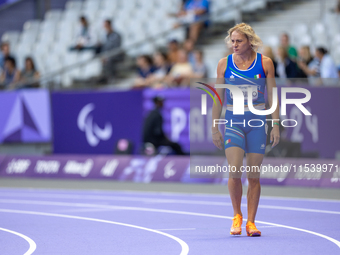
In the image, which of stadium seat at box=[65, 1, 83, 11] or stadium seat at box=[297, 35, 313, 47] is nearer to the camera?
stadium seat at box=[297, 35, 313, 47]

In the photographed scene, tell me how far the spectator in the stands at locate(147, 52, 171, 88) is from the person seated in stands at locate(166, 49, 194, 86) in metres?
0.19

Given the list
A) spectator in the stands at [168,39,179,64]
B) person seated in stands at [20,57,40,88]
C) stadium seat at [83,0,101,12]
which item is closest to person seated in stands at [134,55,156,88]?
spectator in the stands at [168,39,179,64]

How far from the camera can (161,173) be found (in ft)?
43.2

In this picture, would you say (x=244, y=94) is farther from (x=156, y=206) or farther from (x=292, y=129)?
(x=292, y=129)

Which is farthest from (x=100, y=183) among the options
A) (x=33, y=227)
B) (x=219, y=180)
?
(x=33, y=227)

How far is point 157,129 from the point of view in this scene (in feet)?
43.9

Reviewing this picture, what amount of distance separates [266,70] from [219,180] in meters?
6.21

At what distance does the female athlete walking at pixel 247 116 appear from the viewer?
21.3 feet

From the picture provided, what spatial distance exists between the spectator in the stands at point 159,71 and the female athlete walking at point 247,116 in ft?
25.7

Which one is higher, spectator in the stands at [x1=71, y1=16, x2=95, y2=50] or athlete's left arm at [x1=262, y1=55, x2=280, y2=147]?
spectator in the stands at [x1=71, y1=16, x2=95, y2=50]

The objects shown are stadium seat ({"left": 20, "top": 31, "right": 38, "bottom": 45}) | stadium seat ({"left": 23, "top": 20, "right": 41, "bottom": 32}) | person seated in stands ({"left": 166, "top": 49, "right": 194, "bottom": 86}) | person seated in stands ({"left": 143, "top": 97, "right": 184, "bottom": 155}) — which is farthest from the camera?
stadium seat ({"left": 23, "top": 20, "right": 41, "bottom": 32})

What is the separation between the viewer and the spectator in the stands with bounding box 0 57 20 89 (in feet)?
55.5

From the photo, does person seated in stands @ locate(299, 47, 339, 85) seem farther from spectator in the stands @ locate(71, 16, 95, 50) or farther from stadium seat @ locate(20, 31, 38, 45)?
stadium seat @ locate(20, 31, 38, 45)

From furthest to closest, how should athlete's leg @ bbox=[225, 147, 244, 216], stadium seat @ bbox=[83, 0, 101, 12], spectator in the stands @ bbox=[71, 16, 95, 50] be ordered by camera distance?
1. stadium seat @ bbox=[83, 0, 101, 12]
2. spectator in the stands @ bbox=[71, 16, 95, 50]
3. athlete's leg @ bbox=[225, 147, 244, 216]
